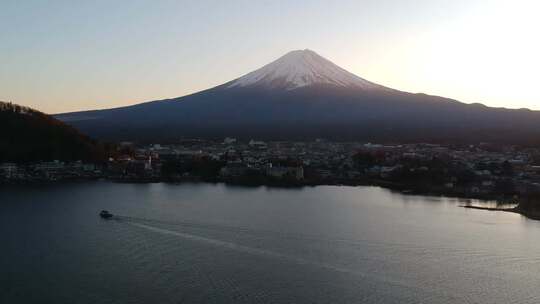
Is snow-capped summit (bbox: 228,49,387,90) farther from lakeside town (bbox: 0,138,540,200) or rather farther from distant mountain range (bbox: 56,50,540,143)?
lakeside town (bbox: 0,138,540,200)

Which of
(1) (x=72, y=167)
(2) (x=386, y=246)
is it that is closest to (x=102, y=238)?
(2) (x=386, y=246)

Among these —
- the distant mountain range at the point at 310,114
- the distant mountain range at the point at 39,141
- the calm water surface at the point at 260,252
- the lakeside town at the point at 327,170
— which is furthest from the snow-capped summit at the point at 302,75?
the calm water surface at the point at 260,252

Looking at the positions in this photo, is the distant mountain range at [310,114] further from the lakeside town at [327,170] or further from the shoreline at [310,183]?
the shoreline at [310,183]

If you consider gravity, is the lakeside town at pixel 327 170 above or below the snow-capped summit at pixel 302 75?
below

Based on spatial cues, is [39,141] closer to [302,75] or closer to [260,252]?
[260,252]

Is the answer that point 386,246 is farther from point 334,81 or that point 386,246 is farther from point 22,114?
point 334,81

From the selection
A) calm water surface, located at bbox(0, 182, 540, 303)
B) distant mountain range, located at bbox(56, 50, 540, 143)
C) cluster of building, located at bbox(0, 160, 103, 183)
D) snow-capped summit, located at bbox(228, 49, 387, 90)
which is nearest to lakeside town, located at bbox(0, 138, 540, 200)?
cluster of building, located at bbox(0, 160, 103, 183)

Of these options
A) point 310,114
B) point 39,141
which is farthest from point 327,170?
point 310,114
